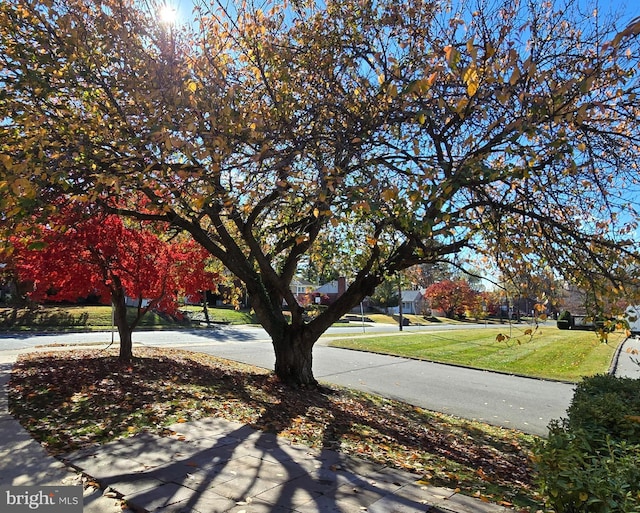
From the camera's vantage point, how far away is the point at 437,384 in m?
13.1

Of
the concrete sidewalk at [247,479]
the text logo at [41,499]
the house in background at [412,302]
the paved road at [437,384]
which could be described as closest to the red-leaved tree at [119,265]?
the paved road at [437,384]

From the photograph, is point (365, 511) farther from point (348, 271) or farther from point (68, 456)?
point (348, 271)

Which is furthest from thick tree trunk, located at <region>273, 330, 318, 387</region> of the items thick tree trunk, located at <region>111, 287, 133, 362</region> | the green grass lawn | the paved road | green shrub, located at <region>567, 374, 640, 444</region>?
the green grass lawn

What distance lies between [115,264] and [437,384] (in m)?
9.10

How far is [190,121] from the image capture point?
4.34 m

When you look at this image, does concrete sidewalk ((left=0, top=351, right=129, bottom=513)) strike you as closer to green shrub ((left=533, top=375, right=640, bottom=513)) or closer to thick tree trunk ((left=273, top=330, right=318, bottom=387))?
green shrub ((left=533, top=375, right=640, bottom=513))

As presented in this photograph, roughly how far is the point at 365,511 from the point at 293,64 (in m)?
5.75

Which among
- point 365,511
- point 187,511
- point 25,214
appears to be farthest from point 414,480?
point 25,214

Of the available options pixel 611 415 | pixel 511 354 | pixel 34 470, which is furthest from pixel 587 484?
pixel 511 354

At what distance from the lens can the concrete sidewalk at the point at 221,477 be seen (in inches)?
140

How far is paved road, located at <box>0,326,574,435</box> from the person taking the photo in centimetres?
1006

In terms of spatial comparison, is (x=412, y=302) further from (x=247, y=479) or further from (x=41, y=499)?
(x=41, y=499)

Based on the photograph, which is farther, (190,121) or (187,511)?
(190,121)

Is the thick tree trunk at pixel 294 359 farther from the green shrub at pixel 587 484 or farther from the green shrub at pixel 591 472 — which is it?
the green shrub at pixel 587 484
